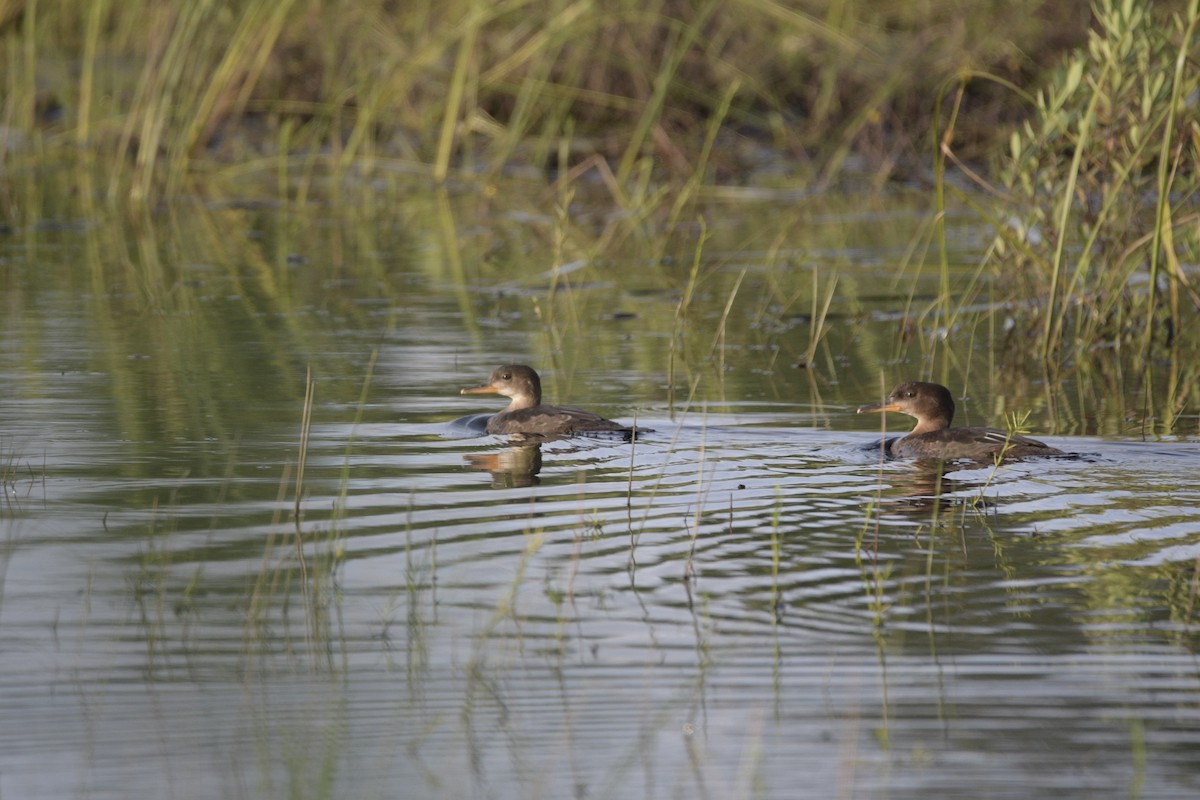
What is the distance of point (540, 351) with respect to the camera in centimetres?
1128

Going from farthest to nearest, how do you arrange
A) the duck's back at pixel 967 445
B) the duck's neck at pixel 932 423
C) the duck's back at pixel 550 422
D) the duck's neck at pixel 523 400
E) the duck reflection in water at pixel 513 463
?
the duck's neck at pixel 523 400
the duck's neck at pixel 932 423
the duck's back at pixel 550 422
the duck's back at pixel 967 445
the duck reflection in water at pixel 513 463

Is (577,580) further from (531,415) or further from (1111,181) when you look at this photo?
(1111,181)

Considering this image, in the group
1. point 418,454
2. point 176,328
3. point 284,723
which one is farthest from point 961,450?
point 176,328

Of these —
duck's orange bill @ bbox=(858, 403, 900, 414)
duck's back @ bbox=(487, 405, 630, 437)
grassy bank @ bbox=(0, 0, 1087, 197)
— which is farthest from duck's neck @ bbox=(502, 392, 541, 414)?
grassy bank @ bbox=(0, 0, 1087, 197)

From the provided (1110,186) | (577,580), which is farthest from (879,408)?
(577,580)

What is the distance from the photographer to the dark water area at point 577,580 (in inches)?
176

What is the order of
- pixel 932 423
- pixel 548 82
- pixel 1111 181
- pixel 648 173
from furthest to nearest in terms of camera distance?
1. pixel 548 82
2. pixel 648 173
3. pixel 1111 181
4. pixel 932 423

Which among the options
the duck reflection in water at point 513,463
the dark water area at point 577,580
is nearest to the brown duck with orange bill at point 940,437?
the dark water area at point 577,580

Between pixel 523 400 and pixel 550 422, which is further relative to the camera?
pixel 523 400

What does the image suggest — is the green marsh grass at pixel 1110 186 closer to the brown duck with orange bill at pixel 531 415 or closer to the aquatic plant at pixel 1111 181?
the aquatic plant at pixel 1111 181

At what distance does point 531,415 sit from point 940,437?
1.80 metres

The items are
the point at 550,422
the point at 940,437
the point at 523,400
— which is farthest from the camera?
the point at 523,400

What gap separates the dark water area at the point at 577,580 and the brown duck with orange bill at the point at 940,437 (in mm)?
178

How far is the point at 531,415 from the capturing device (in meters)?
8.84
